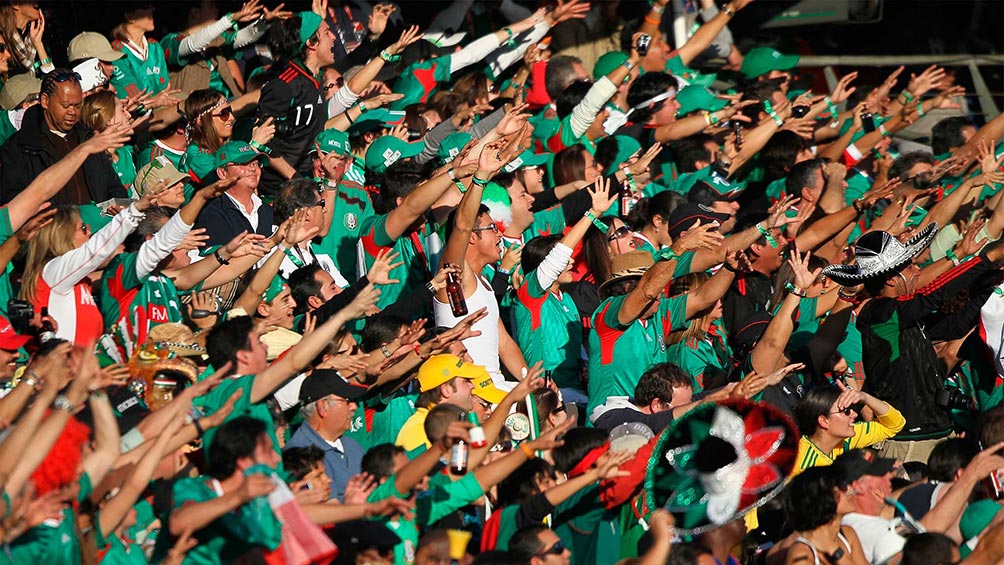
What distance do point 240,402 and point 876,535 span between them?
297 centimetres

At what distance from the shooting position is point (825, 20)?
16328 millimetres

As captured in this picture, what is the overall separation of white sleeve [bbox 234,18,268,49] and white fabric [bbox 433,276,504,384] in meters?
3.94

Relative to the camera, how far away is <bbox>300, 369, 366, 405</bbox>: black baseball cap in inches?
303

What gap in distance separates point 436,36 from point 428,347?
5.72m

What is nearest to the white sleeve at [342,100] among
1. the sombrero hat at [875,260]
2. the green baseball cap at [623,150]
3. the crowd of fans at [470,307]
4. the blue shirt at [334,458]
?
the crowd of fans at [470,307]

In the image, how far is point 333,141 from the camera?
10.6m

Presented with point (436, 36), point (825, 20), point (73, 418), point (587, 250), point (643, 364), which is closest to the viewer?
point (73, 418)

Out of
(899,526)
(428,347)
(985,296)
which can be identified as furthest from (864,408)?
(428,347)

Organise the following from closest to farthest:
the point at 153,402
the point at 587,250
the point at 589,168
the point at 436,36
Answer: the point at 153,402 → the point at 587,250 → the point at 589,168 → the point at 436,36

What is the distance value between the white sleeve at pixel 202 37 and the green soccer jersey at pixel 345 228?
6.47 ft

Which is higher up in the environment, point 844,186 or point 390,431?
point 390,431

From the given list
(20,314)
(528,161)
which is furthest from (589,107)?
(20,314)

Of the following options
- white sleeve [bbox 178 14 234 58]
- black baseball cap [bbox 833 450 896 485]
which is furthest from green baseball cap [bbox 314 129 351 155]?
black baseball cap [bbox 833 450 896 485]

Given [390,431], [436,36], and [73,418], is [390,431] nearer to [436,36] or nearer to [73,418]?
[73,418]
